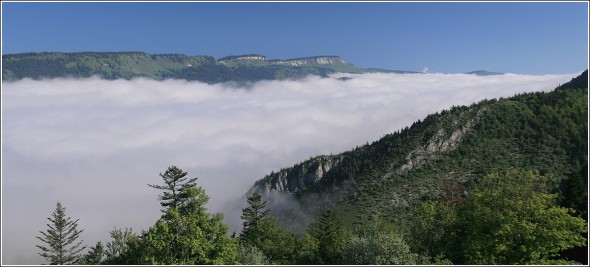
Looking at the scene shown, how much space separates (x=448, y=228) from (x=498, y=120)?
110466 mm

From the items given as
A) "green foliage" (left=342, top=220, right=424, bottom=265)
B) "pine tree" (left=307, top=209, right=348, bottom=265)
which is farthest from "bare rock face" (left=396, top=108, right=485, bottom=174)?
"green foliage" (left=342, top=220, right=424, bottom=265)

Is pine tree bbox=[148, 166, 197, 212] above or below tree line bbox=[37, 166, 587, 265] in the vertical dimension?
above

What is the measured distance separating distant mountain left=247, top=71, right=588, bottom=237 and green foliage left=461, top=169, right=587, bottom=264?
62.9 m

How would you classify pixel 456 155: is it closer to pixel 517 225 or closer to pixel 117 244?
pixel 117 244

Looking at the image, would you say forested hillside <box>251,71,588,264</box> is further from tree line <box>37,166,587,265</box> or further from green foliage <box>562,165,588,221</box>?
tree line <box>37,166,587,265</box>

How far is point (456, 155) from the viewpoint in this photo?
141000 millimetres

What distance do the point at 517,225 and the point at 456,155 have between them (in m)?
105

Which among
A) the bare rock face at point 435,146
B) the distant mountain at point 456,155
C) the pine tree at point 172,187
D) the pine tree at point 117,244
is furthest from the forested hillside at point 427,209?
the distant mountain at point 456,155

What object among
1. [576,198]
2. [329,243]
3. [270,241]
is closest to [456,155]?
[576,198]

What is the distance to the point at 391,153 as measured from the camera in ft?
515

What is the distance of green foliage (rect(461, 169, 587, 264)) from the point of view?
40031 mm

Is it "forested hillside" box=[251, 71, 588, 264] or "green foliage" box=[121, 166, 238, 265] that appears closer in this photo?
"green foliage" box=[121, 166, 238, 265]

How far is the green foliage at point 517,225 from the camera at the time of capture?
40031 millimetres

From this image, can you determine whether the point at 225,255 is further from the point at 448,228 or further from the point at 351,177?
the point at 351,177
